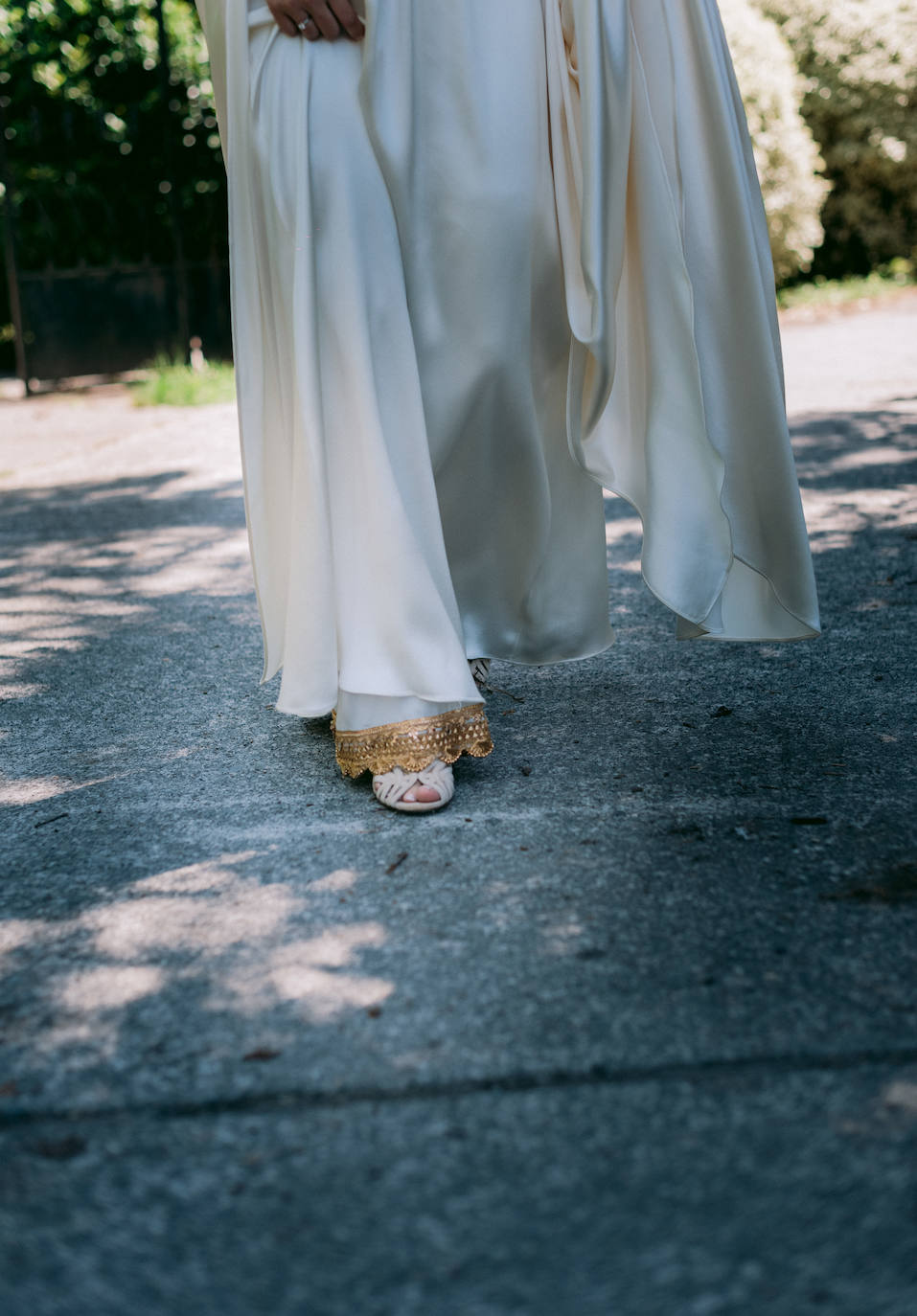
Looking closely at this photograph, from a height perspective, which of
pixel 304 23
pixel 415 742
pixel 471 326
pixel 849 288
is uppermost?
pixel 304 23

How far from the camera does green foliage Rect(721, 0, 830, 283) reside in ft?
31.2

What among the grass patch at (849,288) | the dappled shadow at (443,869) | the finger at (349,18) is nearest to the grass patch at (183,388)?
the dappled shadow at (443,869)

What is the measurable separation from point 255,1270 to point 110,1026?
463 millimetres

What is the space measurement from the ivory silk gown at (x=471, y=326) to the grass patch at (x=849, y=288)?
7810 mm

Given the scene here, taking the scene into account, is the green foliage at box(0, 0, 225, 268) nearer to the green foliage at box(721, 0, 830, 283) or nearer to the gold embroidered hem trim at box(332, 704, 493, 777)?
the green foliage at box(721, 0, 830, 283)

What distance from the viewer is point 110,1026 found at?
151cm

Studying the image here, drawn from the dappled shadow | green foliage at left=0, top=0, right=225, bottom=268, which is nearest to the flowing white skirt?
the dappled shadow

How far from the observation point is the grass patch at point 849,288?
10.0 m

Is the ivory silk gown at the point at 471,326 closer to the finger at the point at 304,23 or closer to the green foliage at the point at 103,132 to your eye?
the finger at the point at 304,23

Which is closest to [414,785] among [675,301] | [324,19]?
[675,301]

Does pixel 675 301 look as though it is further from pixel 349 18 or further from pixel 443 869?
pixel 443 869

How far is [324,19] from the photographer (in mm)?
2029

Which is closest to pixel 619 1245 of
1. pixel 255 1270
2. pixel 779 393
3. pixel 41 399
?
pixel 255 1270

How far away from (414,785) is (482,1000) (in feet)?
2.00
